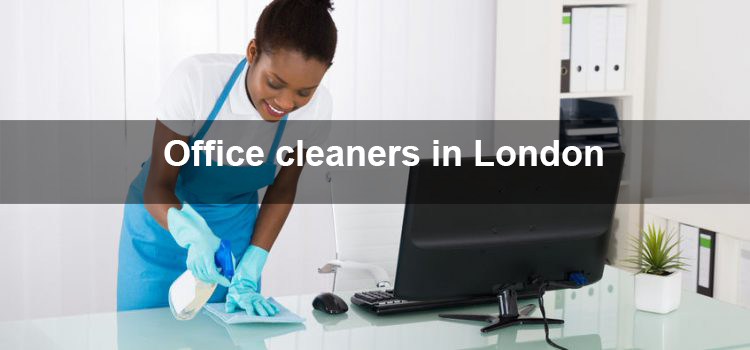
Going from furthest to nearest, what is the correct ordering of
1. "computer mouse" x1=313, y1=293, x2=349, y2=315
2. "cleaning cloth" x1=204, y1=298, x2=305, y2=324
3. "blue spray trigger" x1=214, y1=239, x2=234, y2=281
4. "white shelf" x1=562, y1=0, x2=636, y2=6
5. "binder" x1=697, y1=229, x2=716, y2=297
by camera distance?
"white shelf" x1=562, y1=0, x2=636, y2=6
"binder" x1=697, y1=229, x2=716, y2=297
"computer mouse" x1=313, y1=293, x2=349, y2=315
"cleaning cloth" x1=204, y1=298, x2=305, y2=324
"blue spray trigger" x1=214, y1=239, x2=234, y2=281

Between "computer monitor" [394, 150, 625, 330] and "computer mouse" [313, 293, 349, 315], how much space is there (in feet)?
0.62

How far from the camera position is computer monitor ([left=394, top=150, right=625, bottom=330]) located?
1.74 m

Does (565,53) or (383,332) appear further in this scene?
(565,53)

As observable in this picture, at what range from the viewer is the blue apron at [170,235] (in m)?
2.09

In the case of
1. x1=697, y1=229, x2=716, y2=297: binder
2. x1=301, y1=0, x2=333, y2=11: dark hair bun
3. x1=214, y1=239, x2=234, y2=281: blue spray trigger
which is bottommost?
x1=697, y1=229, x2=716, y2=297: binder

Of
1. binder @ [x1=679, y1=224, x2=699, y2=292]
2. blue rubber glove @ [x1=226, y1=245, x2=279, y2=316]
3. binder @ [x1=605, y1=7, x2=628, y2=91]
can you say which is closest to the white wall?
binder @ [x1=605, y1=7, x2=628, y2=91]

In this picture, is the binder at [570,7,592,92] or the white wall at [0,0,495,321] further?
the binder at [570,7,592,92]

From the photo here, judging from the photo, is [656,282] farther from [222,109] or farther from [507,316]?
[222,109]

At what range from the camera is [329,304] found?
76.6 inches

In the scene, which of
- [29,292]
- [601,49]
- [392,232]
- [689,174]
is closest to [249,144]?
[392,232]

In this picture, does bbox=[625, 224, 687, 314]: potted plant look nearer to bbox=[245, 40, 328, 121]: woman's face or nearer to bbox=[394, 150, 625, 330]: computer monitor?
bbox=[394, 150, 625, 330]: computer monitor

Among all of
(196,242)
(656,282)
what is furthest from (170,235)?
(656,282)

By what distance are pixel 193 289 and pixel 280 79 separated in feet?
1.42

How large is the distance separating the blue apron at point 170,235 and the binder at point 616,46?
1670 millimetres
